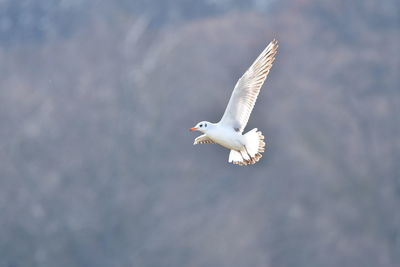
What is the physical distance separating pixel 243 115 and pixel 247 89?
43 cm

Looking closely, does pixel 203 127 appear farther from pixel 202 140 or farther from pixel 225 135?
pixel 202 140

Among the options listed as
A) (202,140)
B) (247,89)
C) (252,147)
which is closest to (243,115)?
(247,89)

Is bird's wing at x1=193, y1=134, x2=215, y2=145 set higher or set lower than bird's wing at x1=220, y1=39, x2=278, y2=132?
higher

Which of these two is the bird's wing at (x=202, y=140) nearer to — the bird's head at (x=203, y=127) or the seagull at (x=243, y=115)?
the seagull at (x=243, y=115)

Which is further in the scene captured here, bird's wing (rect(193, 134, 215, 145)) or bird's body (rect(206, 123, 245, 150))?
bird's wing (rect(193, 134, 215, 145))

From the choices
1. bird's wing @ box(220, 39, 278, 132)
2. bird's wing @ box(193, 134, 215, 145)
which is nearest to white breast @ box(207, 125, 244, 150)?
bird's wing @ box(220, 39, 278, 132)

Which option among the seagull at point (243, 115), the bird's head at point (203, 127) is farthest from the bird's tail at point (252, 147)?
the bird's head at point (203, 127)

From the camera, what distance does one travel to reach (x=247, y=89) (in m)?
16.3

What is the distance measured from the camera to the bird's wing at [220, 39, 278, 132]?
53.1 feet

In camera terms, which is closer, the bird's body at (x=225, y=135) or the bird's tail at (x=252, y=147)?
the bird's body at (x=225, y=135)

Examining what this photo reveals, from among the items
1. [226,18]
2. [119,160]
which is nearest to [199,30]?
[226,18]

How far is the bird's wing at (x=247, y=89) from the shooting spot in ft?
53.1

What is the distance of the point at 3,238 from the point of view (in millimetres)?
39250

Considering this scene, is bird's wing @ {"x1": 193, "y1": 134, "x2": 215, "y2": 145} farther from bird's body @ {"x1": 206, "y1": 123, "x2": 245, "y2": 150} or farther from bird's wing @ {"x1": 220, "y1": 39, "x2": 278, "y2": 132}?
bird's wing @ {"x1": 220, "y1": 39, "x2": 278, "y2": 132}
